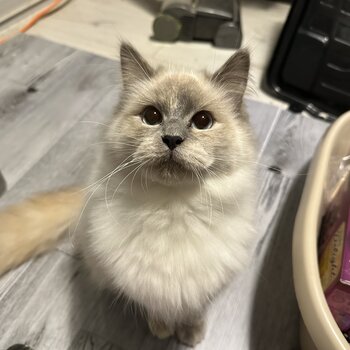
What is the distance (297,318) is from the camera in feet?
3.55

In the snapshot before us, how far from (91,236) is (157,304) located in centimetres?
21

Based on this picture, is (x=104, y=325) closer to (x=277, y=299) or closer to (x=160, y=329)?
(x=160, y=329)

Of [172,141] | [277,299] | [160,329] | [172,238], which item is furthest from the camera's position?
[277,299]

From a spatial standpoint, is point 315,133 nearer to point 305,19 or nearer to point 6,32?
point 305,19

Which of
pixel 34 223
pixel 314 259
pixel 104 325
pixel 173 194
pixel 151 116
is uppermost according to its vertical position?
pixel 151 116

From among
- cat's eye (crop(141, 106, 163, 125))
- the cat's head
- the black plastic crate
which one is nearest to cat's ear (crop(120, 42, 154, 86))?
the cat's head

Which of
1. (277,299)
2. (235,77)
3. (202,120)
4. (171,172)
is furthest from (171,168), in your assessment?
(277,299)

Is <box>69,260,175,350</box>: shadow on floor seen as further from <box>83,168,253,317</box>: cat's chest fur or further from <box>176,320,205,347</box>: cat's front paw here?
<box>83,168,253,317</box>: cat's chest fur

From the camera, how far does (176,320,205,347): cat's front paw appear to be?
3.27ft

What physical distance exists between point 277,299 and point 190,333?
0.96ft

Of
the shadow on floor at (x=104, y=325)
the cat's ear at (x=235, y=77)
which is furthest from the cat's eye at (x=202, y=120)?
the shadow on floor at (x=104, y=325)

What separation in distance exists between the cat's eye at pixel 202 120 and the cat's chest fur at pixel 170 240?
4.9 inches

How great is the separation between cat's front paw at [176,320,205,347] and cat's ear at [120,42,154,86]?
0.65m

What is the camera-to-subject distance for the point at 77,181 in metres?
1.35
